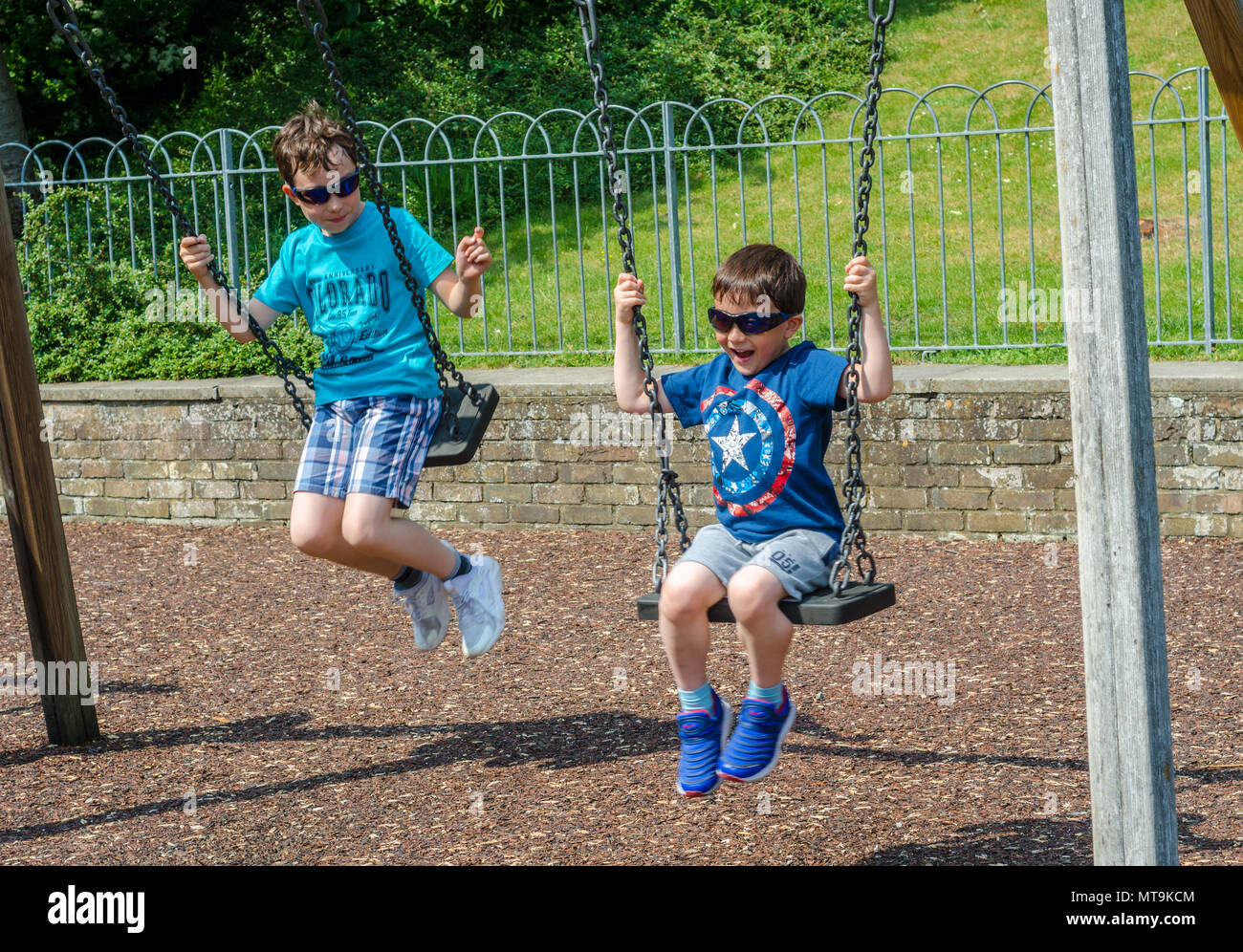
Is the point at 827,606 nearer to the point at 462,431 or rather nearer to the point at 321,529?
the point at 462,431

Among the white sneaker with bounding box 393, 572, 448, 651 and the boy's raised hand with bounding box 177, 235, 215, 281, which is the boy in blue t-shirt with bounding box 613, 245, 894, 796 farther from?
the boy's raised hand with bounding box 177, 235, 215, 281

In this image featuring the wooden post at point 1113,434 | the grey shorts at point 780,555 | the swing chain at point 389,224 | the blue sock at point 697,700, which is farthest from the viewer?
the swing chain at point 389,224

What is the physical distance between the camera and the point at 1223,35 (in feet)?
13.2

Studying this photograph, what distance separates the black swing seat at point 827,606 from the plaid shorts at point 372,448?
1013mm

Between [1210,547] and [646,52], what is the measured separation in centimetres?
1054

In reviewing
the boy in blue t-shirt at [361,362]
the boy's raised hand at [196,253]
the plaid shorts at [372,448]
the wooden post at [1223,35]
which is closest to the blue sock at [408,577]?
the boy in blue t-shirt at [361,362]

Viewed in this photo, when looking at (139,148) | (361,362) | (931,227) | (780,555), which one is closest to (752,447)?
(780,555)

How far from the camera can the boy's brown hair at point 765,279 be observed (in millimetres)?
3561

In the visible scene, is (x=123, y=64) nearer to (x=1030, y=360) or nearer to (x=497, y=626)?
(x=1030, y=360)

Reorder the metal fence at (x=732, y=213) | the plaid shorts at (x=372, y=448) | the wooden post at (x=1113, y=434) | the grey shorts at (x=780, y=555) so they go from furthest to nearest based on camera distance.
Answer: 1. the metal fence at (x=732, y=213)
2. the plaid shorts at (x=372, y=448)
3. the grey shorts at (x=780, y=555)
4. the wooden post at (x=1113, y=434)

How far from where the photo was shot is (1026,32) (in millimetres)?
16797

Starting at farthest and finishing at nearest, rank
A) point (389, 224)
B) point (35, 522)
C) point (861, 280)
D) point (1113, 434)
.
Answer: point (35, 522) < point (389, 224) < point (861, 280) < point (1113, 434)

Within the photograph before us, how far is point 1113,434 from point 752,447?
925 millimetres

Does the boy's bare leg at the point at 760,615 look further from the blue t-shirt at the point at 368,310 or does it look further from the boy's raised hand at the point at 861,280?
the blue t-shirt at the point at 368,310
